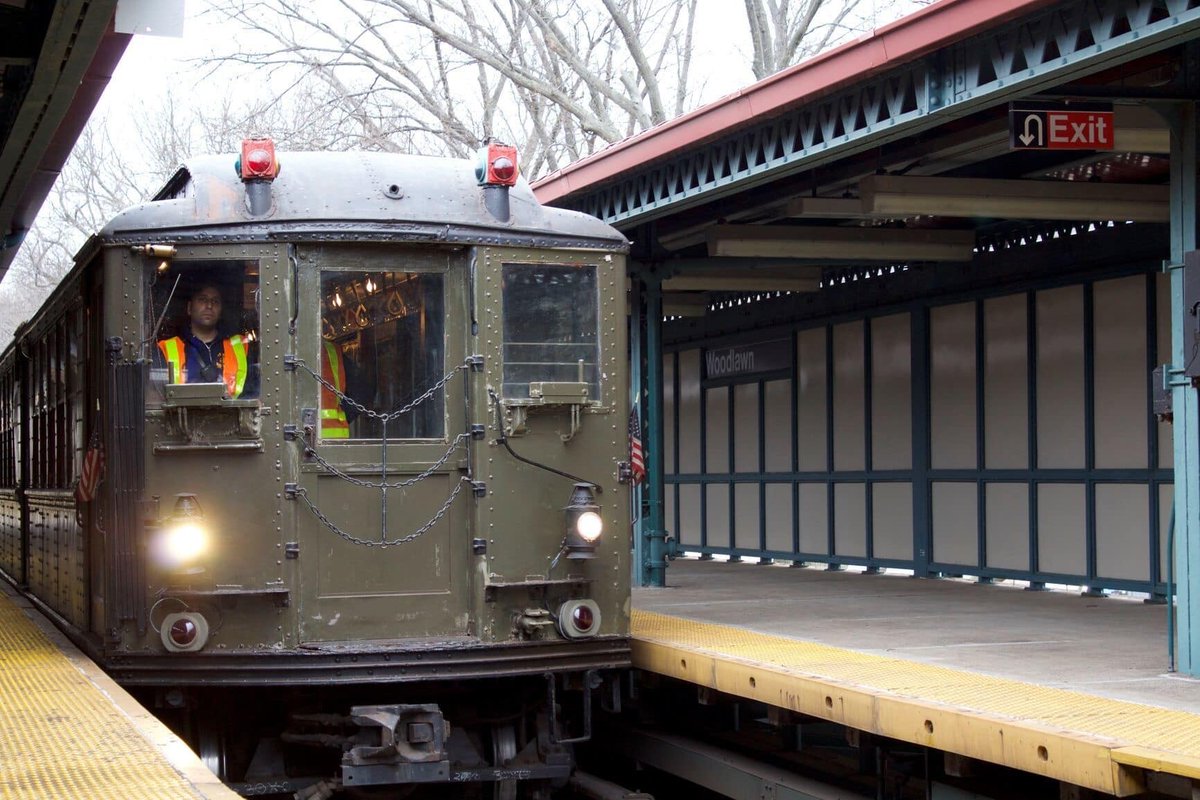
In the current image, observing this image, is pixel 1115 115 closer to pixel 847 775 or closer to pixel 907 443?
pixel 847 775

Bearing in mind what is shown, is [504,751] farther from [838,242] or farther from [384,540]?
[838,242]

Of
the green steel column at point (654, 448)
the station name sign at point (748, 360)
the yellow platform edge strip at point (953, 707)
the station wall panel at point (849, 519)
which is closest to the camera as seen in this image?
the yellow platform edge strip at point (953, 707)

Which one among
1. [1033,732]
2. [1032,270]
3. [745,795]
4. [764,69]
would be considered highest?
[764,69]

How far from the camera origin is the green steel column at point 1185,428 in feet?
22.4

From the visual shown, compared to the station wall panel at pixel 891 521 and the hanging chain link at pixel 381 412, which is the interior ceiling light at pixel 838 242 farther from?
the hanging chain link at pixel 381 412

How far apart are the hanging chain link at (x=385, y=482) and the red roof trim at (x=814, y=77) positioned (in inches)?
107

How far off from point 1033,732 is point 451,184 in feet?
13.1

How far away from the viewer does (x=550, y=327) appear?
7609mm

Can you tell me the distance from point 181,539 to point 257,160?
1829 millimetres

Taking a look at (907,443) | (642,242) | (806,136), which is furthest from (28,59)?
(907,443)

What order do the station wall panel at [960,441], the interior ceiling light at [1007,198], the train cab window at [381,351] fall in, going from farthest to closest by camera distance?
1. the station wall panel at [960,441]
2. the interior ceiling light at [1007,198]
3. the train cab window at [381,351]

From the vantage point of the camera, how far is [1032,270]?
11.6m

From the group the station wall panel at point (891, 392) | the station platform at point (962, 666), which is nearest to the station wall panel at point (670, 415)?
the station wall panel at point (891, 392)

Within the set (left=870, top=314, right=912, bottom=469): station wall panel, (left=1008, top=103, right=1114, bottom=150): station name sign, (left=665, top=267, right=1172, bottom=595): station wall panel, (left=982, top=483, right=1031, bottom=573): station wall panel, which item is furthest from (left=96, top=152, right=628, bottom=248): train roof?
(left=870, top=314, right=912, bottom=469): station wall panel
